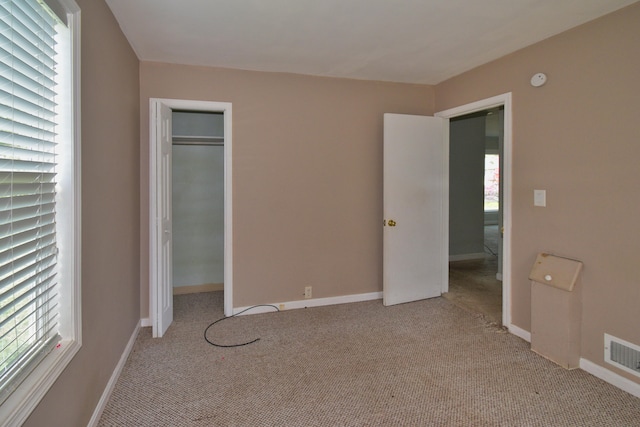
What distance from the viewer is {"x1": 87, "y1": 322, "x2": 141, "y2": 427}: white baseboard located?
190cm

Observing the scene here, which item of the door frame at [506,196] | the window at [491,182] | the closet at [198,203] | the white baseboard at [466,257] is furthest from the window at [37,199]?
the window at [491,182]

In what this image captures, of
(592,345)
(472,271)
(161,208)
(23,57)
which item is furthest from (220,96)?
(472,271)

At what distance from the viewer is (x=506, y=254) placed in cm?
310

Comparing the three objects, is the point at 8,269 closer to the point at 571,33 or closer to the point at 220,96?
the point at 220,96

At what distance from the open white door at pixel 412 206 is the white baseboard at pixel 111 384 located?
236 centimetres

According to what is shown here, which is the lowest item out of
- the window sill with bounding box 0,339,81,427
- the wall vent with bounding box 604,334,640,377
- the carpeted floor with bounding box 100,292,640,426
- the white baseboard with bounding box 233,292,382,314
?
the carpeted floor with bounding box 100,292,640,426

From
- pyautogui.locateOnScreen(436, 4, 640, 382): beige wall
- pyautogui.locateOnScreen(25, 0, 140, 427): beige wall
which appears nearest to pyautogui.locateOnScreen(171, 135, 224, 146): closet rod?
pyautogui.locateOnScreen(25, 0, 140, 427): beige wall

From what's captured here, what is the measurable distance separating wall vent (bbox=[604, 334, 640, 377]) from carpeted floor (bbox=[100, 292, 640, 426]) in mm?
168

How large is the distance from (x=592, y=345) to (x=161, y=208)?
3377 mm

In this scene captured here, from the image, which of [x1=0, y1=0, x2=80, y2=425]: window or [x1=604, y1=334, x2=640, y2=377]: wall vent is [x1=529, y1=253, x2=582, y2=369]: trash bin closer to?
[x1=604, y1=334, x2=640, y2=377]: wall vent

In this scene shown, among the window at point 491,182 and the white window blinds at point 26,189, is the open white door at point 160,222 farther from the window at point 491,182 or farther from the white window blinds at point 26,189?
the window at point 491,182

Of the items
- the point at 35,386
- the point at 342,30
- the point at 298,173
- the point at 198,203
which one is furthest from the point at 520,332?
the point at 198,203

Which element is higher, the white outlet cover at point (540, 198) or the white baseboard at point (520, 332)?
the white outlet cover at point (540, 198)

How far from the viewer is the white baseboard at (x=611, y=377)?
219 centimetres
